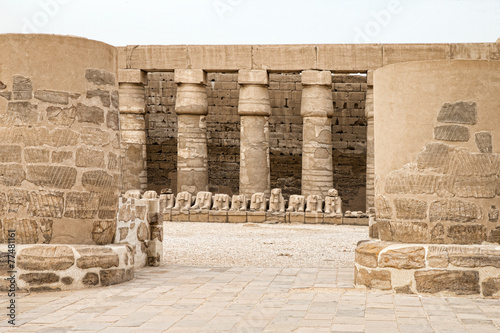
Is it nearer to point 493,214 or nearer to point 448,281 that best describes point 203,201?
point 493,214

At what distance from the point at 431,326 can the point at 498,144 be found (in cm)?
220

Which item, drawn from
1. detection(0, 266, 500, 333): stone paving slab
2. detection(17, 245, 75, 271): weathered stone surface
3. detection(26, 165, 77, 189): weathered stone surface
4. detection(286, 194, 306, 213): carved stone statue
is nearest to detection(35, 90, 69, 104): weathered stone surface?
detection(26, 165, 77, 189): weathered stone surface

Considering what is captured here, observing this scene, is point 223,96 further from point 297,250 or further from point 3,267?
point 3,267

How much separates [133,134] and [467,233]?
488 inches

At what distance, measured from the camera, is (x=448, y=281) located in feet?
18.7

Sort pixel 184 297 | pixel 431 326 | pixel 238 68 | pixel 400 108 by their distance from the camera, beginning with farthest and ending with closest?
pixel 238 68 < pixel 400 108 < pixel 184 297 < pixel 431 326

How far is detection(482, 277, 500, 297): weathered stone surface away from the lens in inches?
221

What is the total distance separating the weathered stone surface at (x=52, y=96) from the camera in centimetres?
618

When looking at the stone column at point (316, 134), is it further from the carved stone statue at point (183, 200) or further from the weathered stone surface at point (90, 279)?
the weathered stone surface at point (90, 279)

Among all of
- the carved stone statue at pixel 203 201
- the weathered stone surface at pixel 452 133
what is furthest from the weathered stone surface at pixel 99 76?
the carved stone statue at pixel 203 201

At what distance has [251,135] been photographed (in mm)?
16469

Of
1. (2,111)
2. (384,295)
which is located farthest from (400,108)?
(2,111)

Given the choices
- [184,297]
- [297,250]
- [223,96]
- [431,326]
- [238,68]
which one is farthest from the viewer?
[223,96]

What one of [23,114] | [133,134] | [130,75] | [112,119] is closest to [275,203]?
[133,134]
